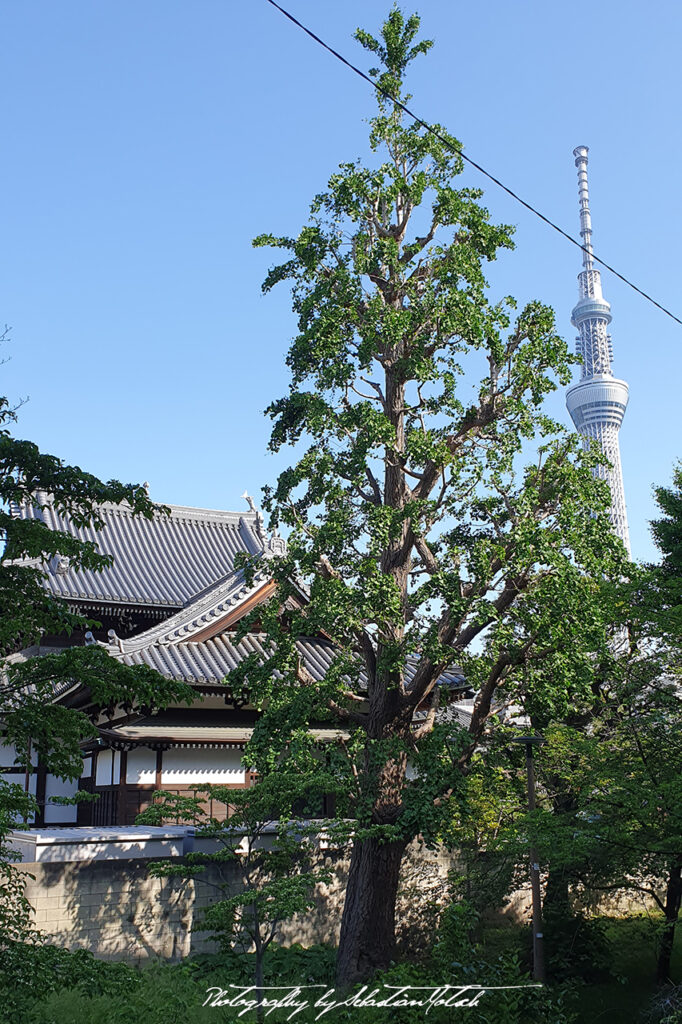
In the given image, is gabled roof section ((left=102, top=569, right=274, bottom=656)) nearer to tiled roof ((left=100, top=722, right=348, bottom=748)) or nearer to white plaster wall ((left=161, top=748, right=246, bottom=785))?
tiled roof ((left=100, top=722, right=348, bottom=748))

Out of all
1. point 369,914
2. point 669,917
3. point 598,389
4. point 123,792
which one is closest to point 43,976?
point 369,914

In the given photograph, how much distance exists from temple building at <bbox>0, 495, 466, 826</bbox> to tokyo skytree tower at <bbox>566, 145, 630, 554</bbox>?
103461 mm

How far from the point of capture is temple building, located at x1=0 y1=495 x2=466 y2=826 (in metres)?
17.1

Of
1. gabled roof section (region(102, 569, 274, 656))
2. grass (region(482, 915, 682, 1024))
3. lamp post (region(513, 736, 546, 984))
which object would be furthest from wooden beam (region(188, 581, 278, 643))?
grass (region(482, 915, 682, 1024))

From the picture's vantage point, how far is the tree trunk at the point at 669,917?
1418 centimetres

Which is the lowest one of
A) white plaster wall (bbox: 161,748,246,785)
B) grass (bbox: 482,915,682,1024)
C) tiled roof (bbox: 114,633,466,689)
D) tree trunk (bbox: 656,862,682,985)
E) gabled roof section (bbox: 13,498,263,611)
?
grass (bbox: 482,915,682,1024)

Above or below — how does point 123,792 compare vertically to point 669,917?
above

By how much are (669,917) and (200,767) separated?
896cm

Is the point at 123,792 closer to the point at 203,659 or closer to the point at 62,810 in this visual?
the point at 203,659

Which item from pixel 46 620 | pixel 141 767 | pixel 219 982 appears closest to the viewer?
pixel 46 620

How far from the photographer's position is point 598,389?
128375 mm

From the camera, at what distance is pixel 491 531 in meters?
14.7

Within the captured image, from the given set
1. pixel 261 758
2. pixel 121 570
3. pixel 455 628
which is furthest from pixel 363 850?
pixel 121 570

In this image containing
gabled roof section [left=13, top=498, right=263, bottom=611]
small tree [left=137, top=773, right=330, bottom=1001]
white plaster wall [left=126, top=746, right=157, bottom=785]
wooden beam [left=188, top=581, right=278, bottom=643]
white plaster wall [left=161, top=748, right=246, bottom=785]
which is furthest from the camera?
gabled roof section [left=13, top=498, right=263, bottom=611]
